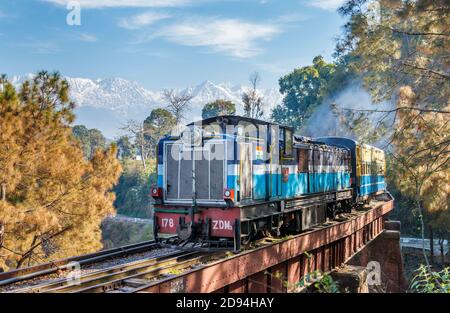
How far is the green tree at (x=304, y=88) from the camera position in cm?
5684

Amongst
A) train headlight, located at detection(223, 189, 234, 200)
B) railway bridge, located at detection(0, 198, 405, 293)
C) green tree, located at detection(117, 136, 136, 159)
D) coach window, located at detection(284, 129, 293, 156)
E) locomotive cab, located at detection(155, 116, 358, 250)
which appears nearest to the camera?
railway bridge, located at detection(0, 198, 405, 293)

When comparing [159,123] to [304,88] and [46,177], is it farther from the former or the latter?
[46,177]

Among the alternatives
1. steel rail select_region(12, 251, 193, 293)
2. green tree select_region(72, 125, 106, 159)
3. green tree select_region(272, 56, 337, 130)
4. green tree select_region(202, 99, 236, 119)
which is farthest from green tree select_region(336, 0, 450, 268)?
green tree select_region(72, 125, 106, 159)

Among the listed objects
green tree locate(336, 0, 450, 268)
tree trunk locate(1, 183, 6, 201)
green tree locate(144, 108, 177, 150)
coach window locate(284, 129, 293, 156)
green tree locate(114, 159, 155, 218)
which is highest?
green tree locate(144, 108, 177, 150)

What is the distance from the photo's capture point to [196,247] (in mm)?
9953

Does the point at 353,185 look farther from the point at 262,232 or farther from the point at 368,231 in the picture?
the point at 262,232

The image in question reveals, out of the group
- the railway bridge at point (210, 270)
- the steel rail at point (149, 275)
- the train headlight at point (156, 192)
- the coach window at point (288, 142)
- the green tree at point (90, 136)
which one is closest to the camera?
the steel rail at point (149, 275)

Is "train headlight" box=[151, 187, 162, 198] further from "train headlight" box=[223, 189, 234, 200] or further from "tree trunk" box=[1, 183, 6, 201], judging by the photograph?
"tree trunk" box=[1, 183, 6, 201]

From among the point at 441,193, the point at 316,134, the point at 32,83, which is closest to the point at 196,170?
the point at 32,83

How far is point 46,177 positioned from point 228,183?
23.8ft

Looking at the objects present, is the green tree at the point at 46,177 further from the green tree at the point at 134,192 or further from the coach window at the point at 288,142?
the green tree at the point at 134,192

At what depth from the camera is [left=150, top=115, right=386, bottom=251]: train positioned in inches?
390

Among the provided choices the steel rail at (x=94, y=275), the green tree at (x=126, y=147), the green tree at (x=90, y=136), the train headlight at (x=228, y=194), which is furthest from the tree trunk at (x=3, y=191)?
the green tree at (x=90, y=136)

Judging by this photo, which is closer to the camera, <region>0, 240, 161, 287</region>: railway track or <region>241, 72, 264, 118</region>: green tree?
<region>0, 240, 161, 287</region>: railway track
